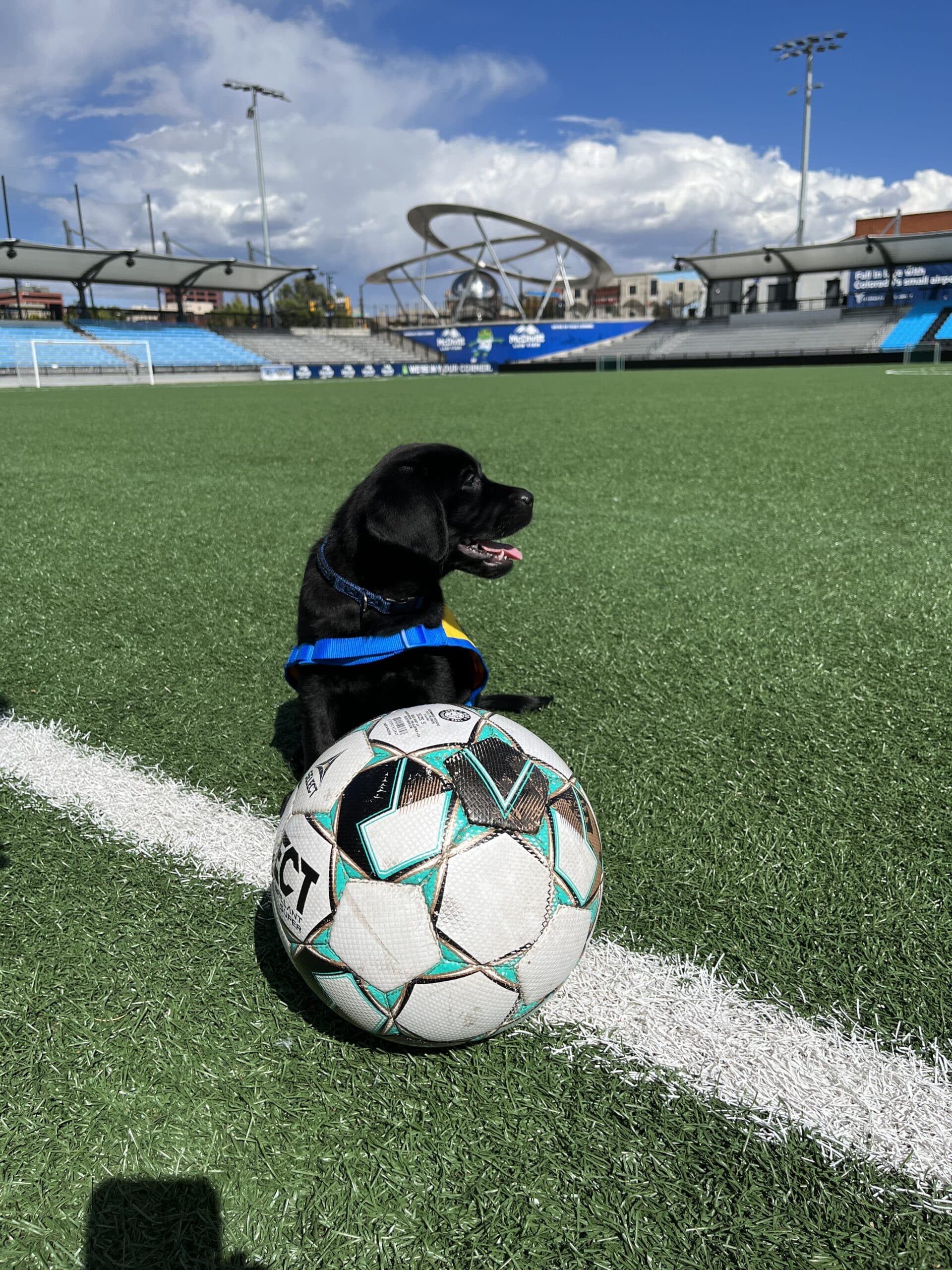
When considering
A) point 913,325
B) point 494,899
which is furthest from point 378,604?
point 913,325

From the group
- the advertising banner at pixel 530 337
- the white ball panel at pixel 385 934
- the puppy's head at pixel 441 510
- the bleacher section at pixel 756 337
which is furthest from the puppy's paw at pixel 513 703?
the advertising banner at pixel 530 337

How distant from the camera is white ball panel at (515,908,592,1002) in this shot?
5.03 feet

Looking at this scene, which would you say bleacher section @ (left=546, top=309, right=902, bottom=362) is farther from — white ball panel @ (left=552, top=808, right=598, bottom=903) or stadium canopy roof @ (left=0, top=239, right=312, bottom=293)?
white ball panel @ (left=552, top=808, right=598, bottom=903)

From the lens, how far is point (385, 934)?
1.50m

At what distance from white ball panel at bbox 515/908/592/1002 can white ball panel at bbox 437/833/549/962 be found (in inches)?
1.2

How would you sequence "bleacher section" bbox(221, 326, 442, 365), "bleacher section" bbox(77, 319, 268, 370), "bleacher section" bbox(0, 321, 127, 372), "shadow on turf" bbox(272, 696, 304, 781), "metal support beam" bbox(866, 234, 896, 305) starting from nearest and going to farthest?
"shadow on turf" bbox(272, 696, 304, 781)
"bleacher section" bbox(0, 321, 127, 372)
"bleacher section" bbox(77, 319, 268, 370)
"metal support beam" bbox(866, 234, 896, 305)
"bleacher section" bbox(221, 326, 442, 365)

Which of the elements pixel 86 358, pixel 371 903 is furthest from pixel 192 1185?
pixel 86 358

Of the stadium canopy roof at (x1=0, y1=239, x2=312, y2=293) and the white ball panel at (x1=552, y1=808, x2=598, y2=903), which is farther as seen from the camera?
the stadium canopy roof at (x1=0, y1=239, x2=312, y2=293)

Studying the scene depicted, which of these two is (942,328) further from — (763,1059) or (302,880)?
(302,880)

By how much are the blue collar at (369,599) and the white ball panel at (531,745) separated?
680mm

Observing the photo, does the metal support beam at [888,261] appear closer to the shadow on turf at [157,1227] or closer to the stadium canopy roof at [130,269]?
the stadium canopy roof at [130,269]

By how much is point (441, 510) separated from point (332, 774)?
3.28 feet

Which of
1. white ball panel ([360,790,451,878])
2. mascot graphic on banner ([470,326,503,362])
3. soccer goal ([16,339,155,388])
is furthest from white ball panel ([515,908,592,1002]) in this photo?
mascot graphic on banner ([470,326,503,362])

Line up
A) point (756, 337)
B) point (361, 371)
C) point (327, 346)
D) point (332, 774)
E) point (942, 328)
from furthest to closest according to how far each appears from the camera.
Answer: point (327, 346)
point (756, 337)
point (361, 371)
point (942, 328)
point (332, 774)
